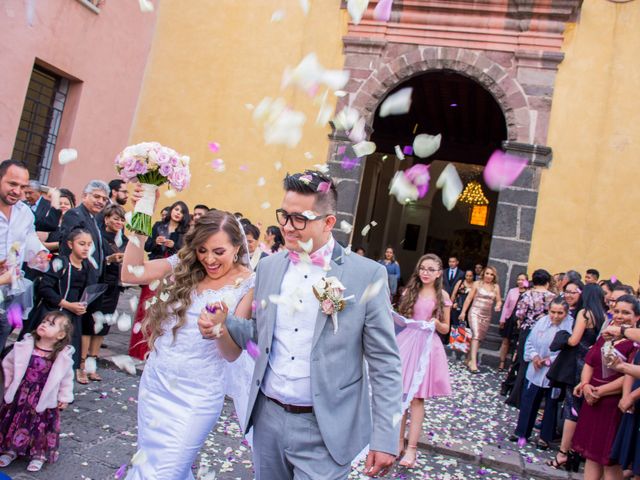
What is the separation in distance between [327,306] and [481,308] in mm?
7502

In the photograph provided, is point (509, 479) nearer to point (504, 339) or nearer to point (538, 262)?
point (504, 339)

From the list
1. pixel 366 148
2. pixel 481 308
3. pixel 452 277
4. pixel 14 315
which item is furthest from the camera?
pixel 452 277

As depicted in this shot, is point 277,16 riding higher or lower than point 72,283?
higher

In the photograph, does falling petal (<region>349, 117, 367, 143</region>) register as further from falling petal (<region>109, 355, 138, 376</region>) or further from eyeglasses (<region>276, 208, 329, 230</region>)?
eyeglasses (<region>276, 208, 329, 230</region>)

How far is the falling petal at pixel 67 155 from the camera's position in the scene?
10.6 metres

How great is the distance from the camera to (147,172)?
3324 millimetres

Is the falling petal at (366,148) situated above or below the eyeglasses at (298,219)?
above

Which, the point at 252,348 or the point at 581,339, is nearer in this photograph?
the point at 252,348

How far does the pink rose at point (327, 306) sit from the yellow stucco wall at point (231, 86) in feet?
29.2

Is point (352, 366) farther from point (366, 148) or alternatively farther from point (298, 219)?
point (366, 148)

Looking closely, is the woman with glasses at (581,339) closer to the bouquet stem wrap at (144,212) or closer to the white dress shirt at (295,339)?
the white dress shirt at (295,339)

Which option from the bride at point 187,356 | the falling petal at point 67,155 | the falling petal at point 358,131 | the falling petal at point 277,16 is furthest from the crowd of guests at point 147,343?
the falling petal at point 277,16

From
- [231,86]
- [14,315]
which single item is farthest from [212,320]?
[231,86]

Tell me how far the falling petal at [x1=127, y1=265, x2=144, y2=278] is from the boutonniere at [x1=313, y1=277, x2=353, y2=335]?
114 cm
